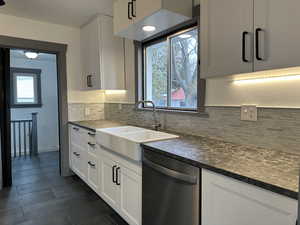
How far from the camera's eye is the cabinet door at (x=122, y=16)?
1984 millimetres

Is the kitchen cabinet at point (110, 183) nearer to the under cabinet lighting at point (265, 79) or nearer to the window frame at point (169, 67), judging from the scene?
the window frame at point (169, 67)

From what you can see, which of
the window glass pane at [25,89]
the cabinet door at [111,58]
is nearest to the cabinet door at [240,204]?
the cabinet door at [111,58]

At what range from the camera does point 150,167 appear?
1.46m

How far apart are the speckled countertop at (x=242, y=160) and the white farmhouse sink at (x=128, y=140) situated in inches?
4.1

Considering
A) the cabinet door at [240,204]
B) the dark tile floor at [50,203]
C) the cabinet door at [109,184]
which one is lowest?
the dark tile floor at [50,203]

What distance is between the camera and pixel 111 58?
9.42ft

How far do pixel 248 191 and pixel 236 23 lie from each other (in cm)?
94

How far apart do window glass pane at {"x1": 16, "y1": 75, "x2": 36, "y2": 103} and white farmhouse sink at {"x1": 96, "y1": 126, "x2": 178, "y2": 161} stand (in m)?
3.52

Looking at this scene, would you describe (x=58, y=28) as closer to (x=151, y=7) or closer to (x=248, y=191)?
(x=151, y=7)

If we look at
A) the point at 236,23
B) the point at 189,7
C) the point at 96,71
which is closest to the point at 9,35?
the point at 96,71

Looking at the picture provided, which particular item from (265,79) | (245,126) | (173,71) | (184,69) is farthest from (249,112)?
(173,71)

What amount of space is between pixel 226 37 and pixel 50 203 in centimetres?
253

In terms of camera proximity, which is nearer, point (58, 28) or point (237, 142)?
point (237, 142)

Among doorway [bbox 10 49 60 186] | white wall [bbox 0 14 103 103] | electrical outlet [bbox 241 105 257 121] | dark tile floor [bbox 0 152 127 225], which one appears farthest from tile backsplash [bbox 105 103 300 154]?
doorway [bbox 10 49 60 186]
